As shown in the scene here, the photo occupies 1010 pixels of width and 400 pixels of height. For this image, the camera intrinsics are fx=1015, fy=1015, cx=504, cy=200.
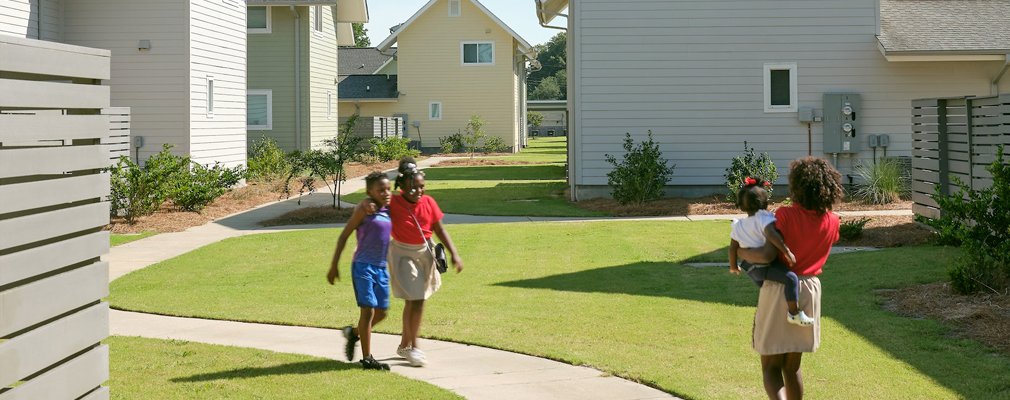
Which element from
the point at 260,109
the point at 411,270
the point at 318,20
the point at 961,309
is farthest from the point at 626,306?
the point at 318,20

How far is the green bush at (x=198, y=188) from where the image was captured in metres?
17.9

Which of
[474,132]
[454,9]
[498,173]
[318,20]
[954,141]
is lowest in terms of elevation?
[498,173]

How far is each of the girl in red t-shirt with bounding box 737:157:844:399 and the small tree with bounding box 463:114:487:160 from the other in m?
37.9

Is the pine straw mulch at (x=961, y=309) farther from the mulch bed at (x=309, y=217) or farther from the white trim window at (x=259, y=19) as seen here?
the white trim window at (x=259, y=19)

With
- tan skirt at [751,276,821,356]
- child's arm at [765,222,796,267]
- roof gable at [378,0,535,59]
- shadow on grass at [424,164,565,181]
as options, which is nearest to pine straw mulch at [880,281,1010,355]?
tan skirt at [751,276,821,356]

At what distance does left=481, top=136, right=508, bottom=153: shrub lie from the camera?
44094 millimetres

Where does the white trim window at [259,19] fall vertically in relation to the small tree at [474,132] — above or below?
above

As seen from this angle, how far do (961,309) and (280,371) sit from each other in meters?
5.80

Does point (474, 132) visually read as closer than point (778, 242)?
No

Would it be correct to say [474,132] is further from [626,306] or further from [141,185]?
[626,306]

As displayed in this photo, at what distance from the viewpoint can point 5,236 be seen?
3.92 meters

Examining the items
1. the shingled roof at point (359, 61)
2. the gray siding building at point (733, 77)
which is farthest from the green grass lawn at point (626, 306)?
the shingled roof at point (359, 61)

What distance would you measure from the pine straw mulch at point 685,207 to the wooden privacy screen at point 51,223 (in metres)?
13.9

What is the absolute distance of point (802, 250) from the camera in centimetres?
543
